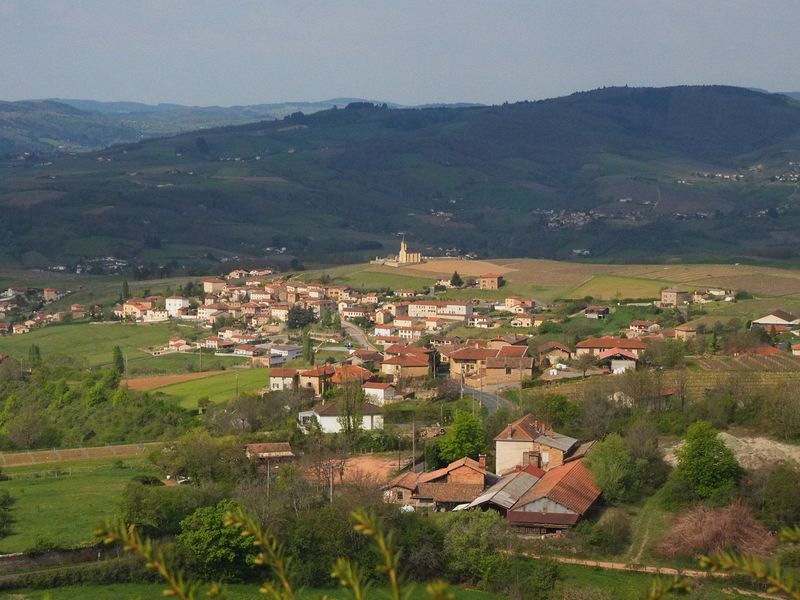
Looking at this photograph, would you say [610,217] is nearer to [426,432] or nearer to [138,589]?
[426,432]

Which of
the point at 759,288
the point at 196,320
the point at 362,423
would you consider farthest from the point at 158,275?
the point at 362,423

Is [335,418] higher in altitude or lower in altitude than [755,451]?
lower

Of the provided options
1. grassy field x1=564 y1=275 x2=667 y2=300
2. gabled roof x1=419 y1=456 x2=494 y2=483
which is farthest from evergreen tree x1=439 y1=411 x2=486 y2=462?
grassy field x1=564 y1=275 x2=667 y2=300

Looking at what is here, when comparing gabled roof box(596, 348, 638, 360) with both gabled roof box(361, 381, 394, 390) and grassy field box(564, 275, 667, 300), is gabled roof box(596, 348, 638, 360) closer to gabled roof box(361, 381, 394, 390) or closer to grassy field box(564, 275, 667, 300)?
gabled roof box(361, 381, 394, 390)

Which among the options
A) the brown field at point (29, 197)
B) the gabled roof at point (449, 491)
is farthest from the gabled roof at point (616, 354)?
the brown field at point (29, 197)

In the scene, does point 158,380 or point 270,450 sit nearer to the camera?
point 270,450

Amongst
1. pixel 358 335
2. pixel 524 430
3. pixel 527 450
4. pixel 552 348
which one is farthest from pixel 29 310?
pixel 527 450

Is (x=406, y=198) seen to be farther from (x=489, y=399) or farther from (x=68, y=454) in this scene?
(x=68, y=454)
